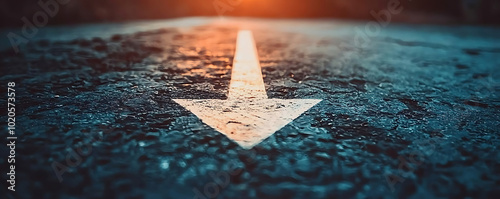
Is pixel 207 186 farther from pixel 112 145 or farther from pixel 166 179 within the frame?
pixel 112 145

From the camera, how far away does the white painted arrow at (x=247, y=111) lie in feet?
2.88

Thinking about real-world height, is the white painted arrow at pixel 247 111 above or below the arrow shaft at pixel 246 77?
below

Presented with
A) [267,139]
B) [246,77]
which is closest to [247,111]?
[267,139]

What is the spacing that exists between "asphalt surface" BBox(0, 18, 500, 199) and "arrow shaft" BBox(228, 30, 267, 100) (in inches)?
2.2

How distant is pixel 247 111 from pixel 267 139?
0.24m

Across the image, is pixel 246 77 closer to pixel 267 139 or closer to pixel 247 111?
pixel 247 111

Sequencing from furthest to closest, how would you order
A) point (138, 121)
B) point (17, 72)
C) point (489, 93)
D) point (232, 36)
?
point (232, 36) < point (17, 72) < point (489, 93) < point (138, 121)

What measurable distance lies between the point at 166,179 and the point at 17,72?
1.26m

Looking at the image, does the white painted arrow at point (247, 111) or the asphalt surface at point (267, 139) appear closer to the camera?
the asphalt surface at point (267, 139)

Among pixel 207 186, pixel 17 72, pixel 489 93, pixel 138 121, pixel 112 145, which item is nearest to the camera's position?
pixel 207 186

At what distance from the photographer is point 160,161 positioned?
2.37 ft

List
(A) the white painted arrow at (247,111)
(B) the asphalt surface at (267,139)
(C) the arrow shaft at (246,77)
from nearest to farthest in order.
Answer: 1. (B) the asphalt surface at (267,139)
2. (A) the white painted arrow at (247,111)
3. (C) the arrow shaft at (246,77)

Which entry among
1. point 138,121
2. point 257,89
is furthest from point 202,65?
point 138,121

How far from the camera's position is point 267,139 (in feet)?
2.73
